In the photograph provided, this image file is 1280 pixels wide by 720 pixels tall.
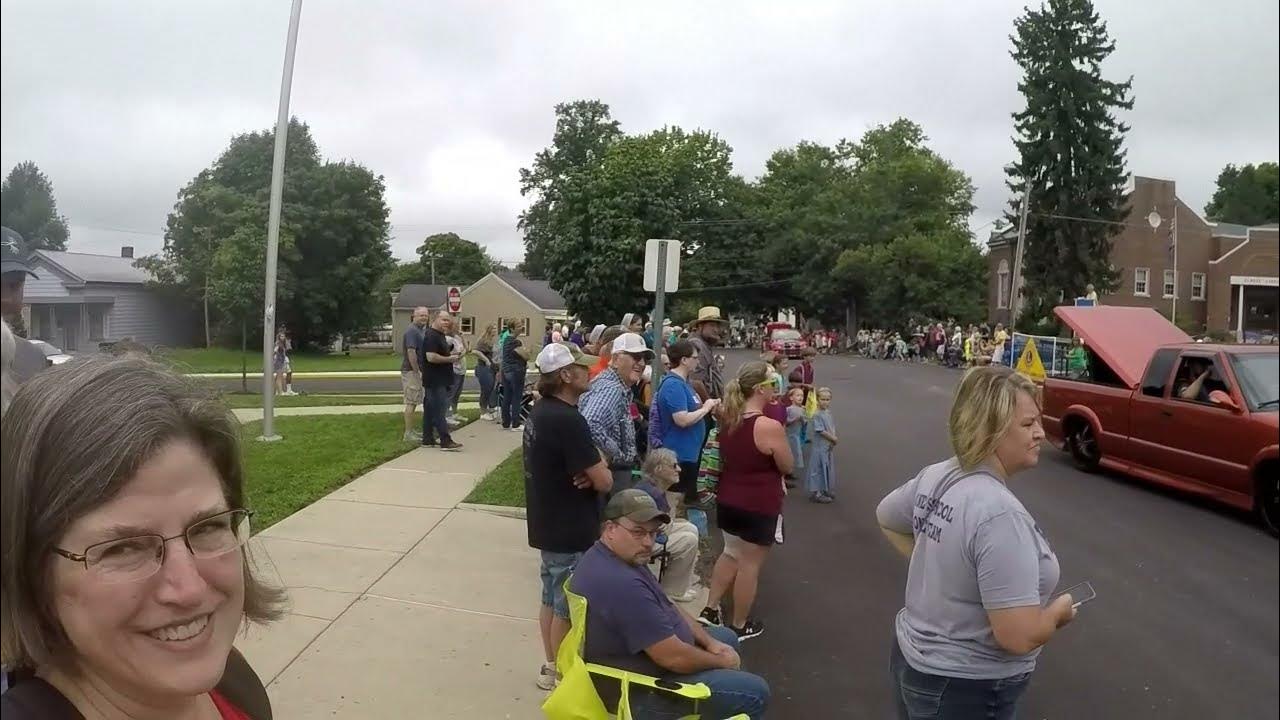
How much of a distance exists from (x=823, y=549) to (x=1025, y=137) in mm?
2314

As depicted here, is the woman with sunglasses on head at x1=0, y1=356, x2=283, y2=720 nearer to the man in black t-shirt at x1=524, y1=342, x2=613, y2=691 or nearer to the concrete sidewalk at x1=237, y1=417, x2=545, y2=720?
the concrete sidewalk at x1=237, y1=417, x2=545, y2=720

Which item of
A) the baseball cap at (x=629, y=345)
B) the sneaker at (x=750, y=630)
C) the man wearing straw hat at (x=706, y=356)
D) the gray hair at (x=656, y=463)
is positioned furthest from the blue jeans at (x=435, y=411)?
the sneaker at (x=750, y=630)

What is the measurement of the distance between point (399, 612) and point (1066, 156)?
4.56m

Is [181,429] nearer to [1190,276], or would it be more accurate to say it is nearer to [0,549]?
[0,549]

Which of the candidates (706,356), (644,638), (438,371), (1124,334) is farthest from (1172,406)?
(438,371)

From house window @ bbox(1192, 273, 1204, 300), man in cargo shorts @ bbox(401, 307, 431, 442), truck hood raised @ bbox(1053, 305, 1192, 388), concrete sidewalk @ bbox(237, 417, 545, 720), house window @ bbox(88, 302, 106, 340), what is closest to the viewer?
house window @ bbox(1192, 273, 1204, 300)

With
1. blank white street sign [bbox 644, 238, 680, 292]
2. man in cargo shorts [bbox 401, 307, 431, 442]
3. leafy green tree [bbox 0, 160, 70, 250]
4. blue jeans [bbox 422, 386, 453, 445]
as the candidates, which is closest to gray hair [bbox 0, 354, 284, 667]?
leafy green tree [bbox 0, 160, 70, 250]

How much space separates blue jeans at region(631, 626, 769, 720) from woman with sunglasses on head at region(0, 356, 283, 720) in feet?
6.80

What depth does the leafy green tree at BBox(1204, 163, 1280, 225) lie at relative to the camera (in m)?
0.62

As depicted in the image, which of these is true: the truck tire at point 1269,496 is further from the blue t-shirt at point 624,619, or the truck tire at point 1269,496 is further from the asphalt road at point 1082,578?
the blue t-shirt at point 624,619

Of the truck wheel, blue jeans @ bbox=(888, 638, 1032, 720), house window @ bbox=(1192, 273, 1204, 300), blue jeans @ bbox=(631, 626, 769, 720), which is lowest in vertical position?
blue jeans @ bbox=(631, 626, 769, 720)

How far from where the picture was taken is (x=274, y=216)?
414 centimetres

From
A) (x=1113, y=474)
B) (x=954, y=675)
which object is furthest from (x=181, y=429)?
(x=954, y=675)

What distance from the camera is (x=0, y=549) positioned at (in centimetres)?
65
